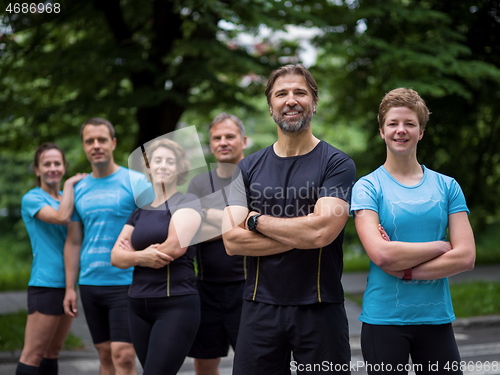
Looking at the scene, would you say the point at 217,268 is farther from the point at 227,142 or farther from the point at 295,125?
the point at 295,125

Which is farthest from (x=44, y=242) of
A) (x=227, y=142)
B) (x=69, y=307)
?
(x=227, y=142)

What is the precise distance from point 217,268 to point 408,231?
1728 millimetres

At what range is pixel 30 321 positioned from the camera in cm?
467

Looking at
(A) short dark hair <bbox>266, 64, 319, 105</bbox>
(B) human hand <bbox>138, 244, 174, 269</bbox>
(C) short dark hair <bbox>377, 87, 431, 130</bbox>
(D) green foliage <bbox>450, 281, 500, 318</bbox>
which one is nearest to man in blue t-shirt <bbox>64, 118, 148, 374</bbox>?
(B) human hand <bbox>138, 244, 174, 269</bbox>

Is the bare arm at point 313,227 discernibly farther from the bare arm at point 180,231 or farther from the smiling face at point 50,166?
the smiling face at point 50,166

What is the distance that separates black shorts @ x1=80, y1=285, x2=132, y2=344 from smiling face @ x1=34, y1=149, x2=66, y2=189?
0.95 metres

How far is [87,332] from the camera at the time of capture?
25.0ft

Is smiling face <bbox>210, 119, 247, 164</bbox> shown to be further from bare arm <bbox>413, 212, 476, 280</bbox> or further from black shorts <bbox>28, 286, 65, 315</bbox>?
bare arm <bbox>413, 212, 476, 280</bbox>

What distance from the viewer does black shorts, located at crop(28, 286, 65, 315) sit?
4668mm

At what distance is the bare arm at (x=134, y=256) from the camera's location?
3820 mm

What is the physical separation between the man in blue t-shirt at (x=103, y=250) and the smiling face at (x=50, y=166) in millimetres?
275

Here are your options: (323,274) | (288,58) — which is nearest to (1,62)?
(288,58)

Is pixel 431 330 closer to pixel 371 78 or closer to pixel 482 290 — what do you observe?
pixel 482 290

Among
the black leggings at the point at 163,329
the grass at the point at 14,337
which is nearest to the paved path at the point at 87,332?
the grass at the point at 14,337
